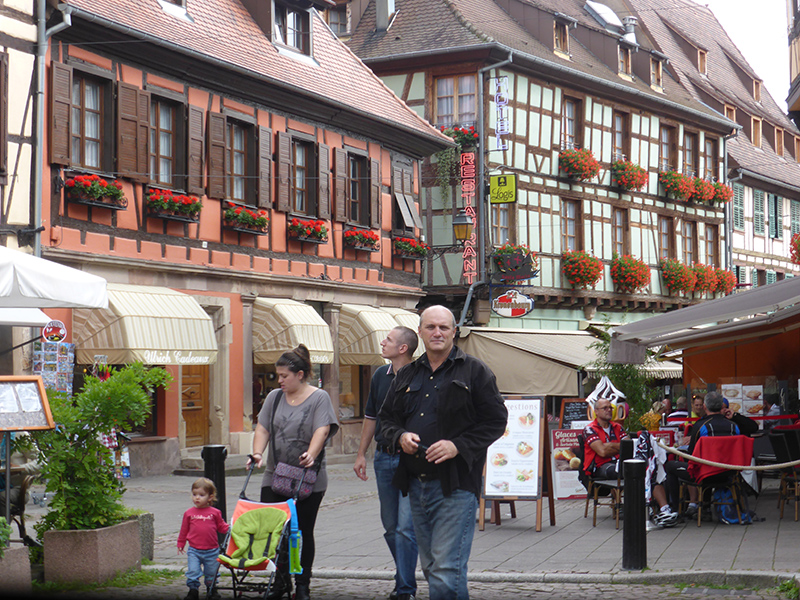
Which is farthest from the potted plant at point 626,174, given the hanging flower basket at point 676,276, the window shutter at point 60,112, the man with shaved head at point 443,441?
the man with shaved head at point 443,441

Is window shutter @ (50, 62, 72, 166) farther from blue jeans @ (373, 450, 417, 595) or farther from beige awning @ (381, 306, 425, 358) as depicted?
blue jeans @ (373, 450, 417, 595)

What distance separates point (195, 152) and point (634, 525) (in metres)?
12.2

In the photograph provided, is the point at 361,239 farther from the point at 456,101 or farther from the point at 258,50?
the point at 456,101

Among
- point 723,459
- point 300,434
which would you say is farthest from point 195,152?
point 300,434

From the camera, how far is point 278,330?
19938 mm

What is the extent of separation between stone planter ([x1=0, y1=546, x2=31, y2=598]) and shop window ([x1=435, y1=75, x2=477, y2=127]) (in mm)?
22317

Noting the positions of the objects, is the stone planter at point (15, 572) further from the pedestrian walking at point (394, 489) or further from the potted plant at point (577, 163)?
the potted plant at point (577, 163)

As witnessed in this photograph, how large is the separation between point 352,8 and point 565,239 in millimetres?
8527

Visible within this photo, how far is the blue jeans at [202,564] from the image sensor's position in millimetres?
7305

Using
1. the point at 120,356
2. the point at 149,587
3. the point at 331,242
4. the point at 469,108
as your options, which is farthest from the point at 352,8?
the point at 149,587

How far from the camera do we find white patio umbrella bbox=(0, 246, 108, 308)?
28.5 feet

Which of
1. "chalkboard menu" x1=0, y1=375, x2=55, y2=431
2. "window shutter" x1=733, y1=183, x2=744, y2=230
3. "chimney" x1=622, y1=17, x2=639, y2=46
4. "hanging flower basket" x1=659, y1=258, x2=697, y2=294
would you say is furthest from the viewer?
"window shutter" x1=733, y1=183, x2=744, y2=230

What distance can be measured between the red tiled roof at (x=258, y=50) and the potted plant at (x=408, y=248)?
2.30 meters

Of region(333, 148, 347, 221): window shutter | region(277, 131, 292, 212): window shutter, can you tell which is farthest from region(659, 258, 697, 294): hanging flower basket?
region(277, 131, 292, 212): window shutter
